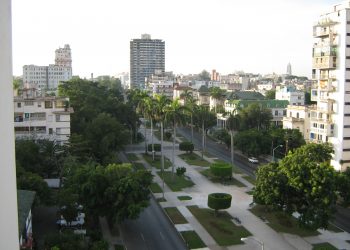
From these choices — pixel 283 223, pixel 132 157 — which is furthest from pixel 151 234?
pixel 132 157

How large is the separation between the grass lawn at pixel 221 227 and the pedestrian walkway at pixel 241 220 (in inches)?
22.3

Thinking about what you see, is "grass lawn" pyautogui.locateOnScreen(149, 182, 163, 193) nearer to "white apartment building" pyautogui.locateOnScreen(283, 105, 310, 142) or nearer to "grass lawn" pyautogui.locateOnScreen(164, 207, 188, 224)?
"grass lawn" pyautogui.locateOnScreen(164, 207, 188, 224)

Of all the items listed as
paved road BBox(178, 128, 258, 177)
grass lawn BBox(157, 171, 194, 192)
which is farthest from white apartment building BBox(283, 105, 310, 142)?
grass lawn BBox(157, 171, 194, 192)

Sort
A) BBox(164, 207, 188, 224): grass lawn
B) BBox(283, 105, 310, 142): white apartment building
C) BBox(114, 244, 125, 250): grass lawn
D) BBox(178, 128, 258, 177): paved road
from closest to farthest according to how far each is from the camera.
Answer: BBox(114, 244, 125, 250): grass lawn, BBox(164, 207, 188, 224): grass lawn, BBox(178, 128, 258, 177): paved road, BBox(283, 105, 310, 142): white apartment building

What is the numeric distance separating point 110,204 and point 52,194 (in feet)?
21.4

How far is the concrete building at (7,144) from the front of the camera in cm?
453

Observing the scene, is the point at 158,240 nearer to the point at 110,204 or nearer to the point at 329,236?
the point at 110,204

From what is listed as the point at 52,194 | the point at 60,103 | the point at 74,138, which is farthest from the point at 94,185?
the point at 60,103

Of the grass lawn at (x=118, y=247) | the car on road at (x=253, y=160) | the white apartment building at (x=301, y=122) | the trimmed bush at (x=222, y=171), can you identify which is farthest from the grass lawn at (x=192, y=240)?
the white apartment building at (x=301, y=122)

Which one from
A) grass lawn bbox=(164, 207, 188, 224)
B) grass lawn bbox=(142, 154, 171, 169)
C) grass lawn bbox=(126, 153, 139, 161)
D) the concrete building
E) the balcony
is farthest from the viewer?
grass lawn bbox=(126, 153, 139, 161)

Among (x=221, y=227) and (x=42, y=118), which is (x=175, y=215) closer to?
(x=221, y=227)

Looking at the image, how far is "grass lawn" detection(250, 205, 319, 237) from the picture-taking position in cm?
3928

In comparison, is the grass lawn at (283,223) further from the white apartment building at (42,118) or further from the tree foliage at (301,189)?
the white apartment building at (42,118)

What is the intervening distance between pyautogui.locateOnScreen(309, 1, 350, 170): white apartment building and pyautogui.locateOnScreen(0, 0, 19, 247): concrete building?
59.1m
